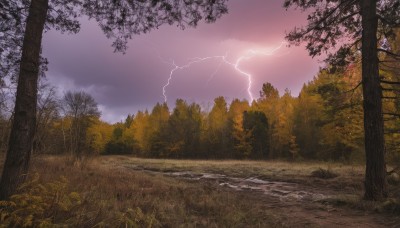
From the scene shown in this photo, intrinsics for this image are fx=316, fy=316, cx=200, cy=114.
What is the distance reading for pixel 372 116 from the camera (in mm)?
8773

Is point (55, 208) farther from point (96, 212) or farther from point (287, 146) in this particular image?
point (287, 146)

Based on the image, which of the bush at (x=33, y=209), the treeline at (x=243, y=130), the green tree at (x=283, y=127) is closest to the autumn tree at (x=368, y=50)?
the treeline at (x=243, y=130)

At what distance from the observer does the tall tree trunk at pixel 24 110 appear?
4.10 m

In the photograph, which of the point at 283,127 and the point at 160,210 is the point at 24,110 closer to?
the point at 160,210

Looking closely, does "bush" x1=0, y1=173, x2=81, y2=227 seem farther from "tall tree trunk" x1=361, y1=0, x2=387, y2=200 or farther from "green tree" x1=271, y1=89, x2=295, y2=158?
"green tree" x1=271, y1=89, x2=295, y2=158

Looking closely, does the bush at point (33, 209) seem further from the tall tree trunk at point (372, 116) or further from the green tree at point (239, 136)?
the green tree at point (239, 136)

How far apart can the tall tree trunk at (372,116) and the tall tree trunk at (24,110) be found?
27.2 feet

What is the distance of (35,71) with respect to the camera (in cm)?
441

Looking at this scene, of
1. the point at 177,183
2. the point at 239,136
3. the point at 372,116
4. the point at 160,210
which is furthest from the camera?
the point at 239,136

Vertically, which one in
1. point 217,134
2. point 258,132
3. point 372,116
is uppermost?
point 258,132

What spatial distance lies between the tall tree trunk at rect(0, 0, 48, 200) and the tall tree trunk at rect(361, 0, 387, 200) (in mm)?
8289

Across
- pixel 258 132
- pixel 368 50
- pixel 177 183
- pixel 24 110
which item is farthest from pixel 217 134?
pixel 24 110

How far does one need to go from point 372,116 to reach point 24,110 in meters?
8.46

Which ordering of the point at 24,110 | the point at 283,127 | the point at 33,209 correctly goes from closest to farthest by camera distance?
1. the point at 33,209
2. the point at 24,110
3. the point at 283,127
